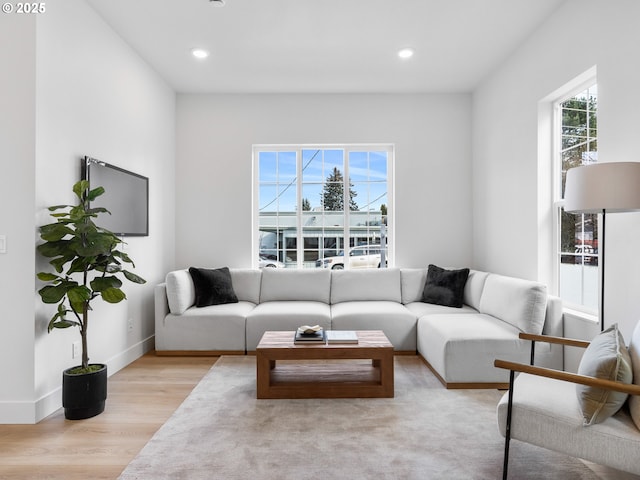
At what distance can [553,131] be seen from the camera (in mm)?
3580

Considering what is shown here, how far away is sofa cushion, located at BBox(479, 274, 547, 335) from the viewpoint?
3184mm

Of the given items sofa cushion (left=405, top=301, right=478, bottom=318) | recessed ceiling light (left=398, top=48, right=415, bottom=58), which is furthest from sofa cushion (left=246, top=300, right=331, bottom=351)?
recessed ceiling light (left=398, top=48, right=415, bottom=58)

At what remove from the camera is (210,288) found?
4.33 metres

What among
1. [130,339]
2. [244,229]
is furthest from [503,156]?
[130,339]

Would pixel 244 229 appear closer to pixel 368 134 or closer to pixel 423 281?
pixel 368 134

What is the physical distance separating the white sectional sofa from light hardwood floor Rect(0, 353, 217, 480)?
72 cm

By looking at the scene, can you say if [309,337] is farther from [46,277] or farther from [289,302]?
Answer: [46,277]

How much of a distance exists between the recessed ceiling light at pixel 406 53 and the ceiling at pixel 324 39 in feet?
0.16

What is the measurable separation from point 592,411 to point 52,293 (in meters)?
2.85

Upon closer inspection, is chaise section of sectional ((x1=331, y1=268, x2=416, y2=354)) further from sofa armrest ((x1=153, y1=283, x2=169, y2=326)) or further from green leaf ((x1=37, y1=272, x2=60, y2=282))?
green leaf ((x1=37, y1=272, x2=60, y2=282))

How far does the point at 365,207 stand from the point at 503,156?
1.68 metres

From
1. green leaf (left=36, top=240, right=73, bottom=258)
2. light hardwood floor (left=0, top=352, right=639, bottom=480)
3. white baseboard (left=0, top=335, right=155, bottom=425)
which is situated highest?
green leaf (left=36, top=240, right=73, bottom=258)

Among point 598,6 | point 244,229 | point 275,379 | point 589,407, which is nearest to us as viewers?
point 589,407

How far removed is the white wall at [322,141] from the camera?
5.04m
